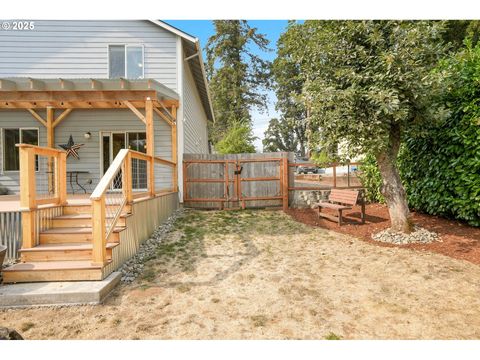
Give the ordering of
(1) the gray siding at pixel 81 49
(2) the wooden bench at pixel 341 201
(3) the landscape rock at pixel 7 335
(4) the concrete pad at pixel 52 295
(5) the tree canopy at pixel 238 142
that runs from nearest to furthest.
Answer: (3) the landscape rock at pixel 7 335 < (4) the concrete pad at pixel 52 295 < (2) the wooden bench at pixel 341 201 < (1) the gray siding at pixel 81 49 < (5) the tree canopy at pixel 238 142

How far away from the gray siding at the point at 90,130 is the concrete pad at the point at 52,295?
18.5 feet

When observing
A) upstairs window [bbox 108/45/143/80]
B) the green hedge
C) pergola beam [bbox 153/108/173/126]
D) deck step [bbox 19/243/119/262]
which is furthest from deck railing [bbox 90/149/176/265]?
the green hedge

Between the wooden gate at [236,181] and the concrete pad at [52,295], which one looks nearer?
the concrete pad at [52,295]

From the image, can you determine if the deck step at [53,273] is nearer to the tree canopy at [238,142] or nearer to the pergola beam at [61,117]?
the pergola beam at [61,117]

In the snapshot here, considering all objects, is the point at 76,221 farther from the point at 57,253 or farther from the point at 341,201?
the point at 341,201

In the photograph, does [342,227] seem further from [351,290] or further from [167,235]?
[167,235]

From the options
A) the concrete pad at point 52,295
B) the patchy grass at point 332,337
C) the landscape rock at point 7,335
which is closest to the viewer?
the landscape rock at point 7,335

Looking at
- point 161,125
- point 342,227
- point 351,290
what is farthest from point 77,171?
point 351,290

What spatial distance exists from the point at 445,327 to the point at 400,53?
13.9 feet

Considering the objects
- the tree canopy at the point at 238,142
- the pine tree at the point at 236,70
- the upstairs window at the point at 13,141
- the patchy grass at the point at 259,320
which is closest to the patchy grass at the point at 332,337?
the patchy grass at the point at 259,320

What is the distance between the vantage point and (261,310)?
3.07m

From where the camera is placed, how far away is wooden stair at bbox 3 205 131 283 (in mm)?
3615

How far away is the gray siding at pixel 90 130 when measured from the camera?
29.4ft

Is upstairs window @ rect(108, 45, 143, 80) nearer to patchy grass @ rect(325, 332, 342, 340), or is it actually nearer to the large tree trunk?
the large tree trunk
